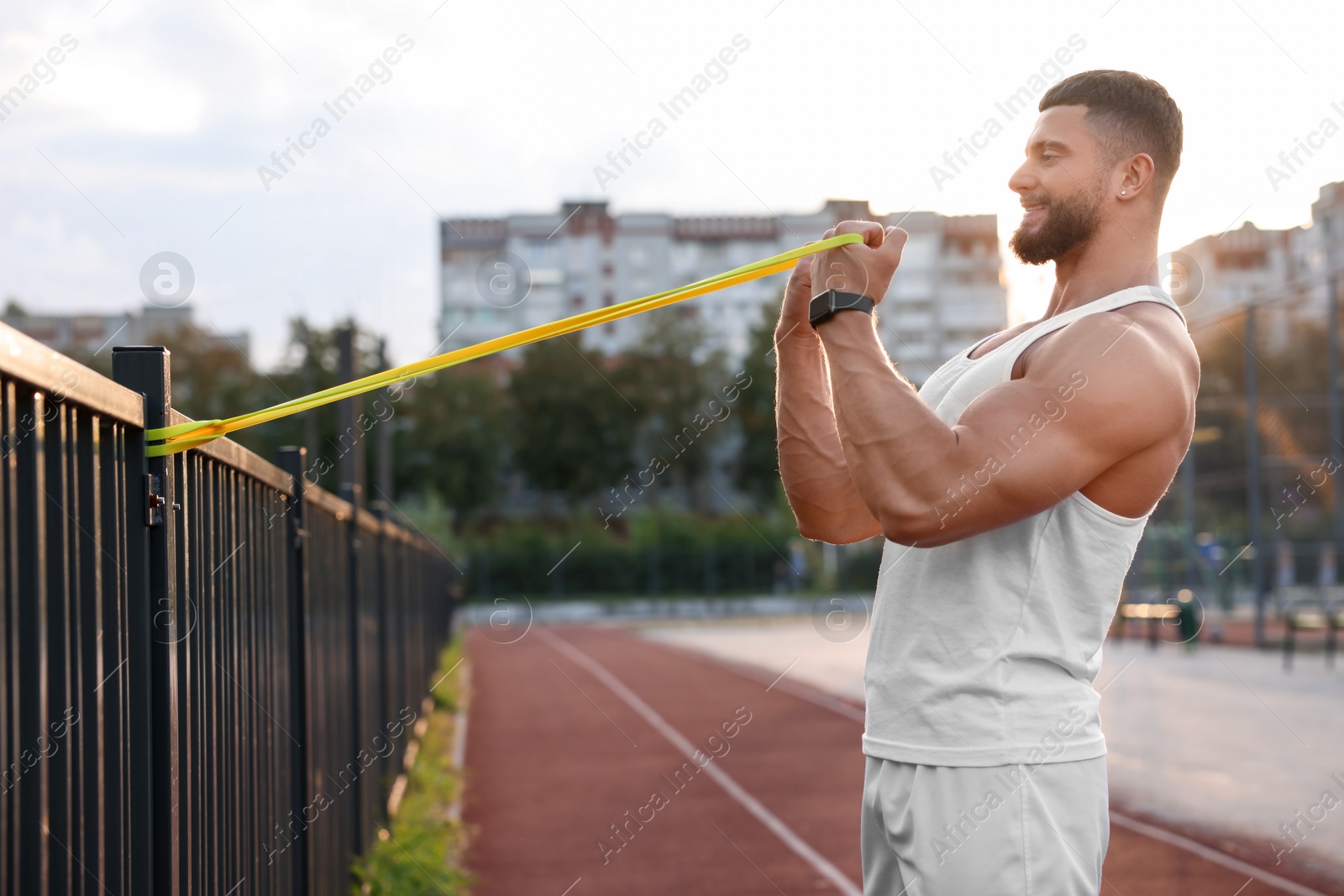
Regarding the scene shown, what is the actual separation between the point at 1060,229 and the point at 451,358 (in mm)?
1026

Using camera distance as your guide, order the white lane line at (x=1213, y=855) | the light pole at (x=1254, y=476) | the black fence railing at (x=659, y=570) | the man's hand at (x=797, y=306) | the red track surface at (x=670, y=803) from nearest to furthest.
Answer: the man's hand at (x=797, y=306) → the white lane line at (x=1213, y=855) → the red track surface at (x=670, y=803) → the light pole at (x=1254, y=476) → the black fence railing at (x=659, y=570)

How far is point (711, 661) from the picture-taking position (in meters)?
22.4

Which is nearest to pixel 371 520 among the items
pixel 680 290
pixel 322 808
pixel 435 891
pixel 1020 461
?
pixel 435 891

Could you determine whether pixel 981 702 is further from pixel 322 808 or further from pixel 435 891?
pixel 435 891

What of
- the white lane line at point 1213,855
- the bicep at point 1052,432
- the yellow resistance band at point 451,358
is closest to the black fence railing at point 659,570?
the white lane line at point 1213,855

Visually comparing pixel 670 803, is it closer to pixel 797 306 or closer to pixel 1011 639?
pixel 797 306

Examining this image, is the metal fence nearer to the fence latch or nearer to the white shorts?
the fence latch

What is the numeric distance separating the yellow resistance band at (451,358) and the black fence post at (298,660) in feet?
5.37

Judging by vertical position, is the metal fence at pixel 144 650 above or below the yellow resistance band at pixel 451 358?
below

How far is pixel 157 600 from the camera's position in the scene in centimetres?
212

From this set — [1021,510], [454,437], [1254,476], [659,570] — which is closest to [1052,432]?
[1021,510]

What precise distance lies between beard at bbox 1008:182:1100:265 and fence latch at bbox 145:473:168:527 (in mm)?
1469

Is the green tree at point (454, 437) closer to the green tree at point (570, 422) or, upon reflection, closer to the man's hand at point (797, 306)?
the green tree at point (570, 422)

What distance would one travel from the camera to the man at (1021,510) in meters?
1.87
